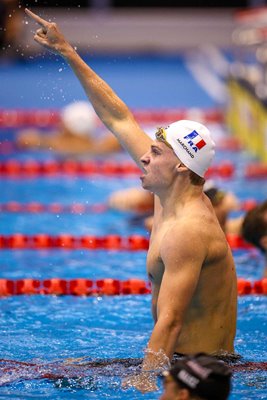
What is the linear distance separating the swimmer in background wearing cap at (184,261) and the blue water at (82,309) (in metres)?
0.26

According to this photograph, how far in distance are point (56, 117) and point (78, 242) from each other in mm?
6029

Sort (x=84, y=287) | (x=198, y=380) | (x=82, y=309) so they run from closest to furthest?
(x=198, y=380)
(x=82, y=309)
(x=84, y=287)

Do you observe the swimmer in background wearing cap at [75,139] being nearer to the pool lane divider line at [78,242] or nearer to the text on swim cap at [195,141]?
the pool lane divider line at [78,242]

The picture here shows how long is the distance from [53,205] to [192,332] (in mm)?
4326

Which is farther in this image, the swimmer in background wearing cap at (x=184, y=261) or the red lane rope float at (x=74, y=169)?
the red lane rope float at (x=74, y=169)

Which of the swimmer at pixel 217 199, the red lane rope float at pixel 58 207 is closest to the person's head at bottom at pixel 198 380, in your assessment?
the swimmer at pixel 217 199

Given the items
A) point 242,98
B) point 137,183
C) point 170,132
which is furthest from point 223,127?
point 170,132

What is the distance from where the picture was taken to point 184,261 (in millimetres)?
3408

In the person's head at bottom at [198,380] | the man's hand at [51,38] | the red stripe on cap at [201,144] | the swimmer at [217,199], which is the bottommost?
the person's head at bottom at [198,380]

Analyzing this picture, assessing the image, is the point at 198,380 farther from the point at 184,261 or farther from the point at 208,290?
the point at 208,290

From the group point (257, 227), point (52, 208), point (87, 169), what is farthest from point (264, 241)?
point (87, 169)

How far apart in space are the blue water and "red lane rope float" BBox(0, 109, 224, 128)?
1.93 metres

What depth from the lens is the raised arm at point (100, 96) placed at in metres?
4.10

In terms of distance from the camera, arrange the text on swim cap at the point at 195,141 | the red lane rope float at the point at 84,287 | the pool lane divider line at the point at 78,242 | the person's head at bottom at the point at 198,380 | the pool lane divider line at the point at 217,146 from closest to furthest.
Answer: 1. the person's head at bottom at the point at 198,380
2. the text on swim cap at the point at 195,141
3. the red lane rope float at the point at 84,287
4. the pool lane divider line at the point at 78,242
5. the pool lane divider line at the point at 217,146
